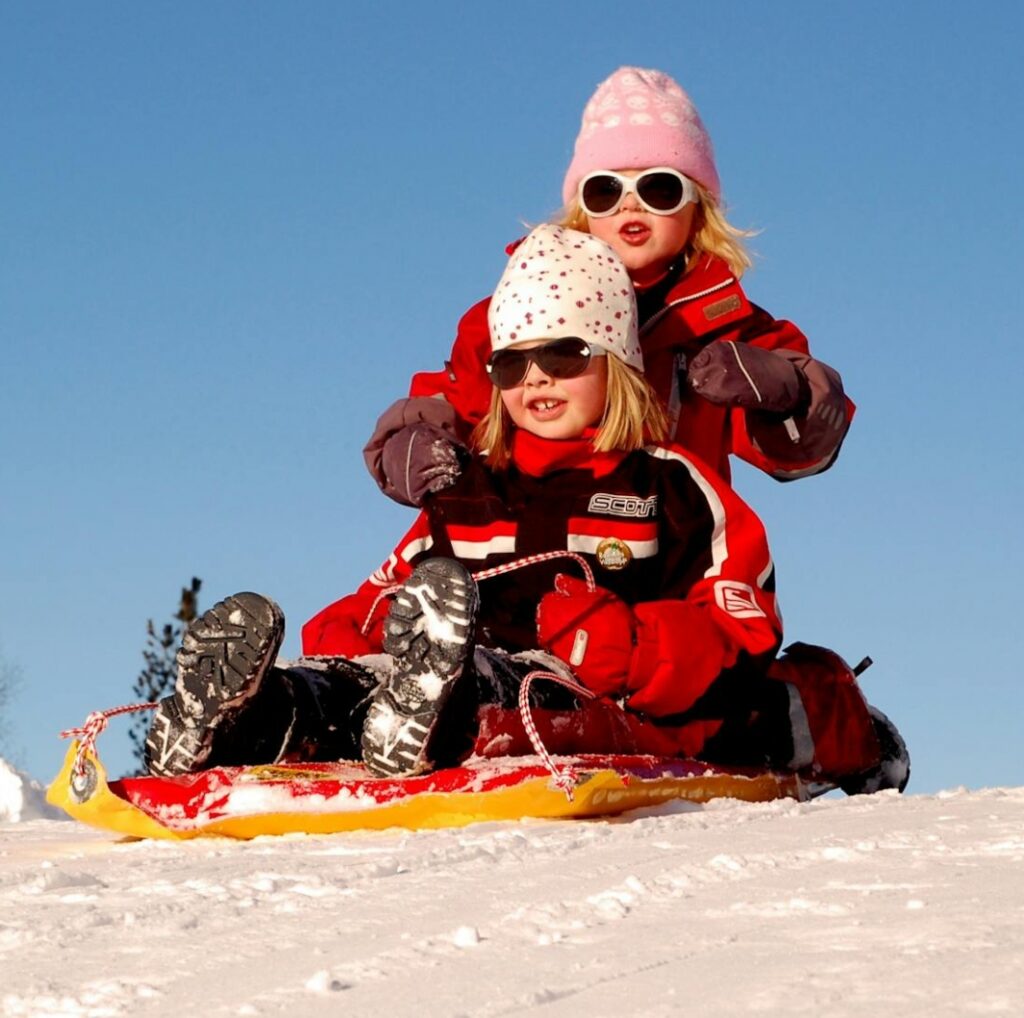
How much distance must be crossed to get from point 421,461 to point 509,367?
37 centimetres

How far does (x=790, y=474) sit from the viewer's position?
5023 mm

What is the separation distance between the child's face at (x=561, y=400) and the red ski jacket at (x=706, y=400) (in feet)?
1.42

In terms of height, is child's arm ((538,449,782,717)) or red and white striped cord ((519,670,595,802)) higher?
child's arm ((538,449,782,717))

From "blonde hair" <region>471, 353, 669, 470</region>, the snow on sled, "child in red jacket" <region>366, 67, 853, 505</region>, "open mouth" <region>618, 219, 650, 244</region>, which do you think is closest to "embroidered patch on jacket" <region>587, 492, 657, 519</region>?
"blonde hair" <region>471, 353, 669, 470</region>

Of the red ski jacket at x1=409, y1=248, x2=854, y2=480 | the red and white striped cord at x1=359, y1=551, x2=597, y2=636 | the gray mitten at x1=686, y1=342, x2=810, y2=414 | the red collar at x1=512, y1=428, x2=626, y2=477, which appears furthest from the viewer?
the red ski jacket at x1=409, y1=248, x2=854, y2=480

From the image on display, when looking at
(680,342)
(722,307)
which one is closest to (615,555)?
(680,342)

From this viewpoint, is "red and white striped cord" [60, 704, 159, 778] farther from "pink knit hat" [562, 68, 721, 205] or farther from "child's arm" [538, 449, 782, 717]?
"pink knit hat" [562, 68, 721, 205]

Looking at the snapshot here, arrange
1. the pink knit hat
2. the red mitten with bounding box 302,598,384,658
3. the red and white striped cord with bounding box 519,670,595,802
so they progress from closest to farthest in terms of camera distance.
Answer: the red and white striped cord with bounding box 519,670,595,802, the red mitten with bounding box 302,598,384,658, the pink knit hat

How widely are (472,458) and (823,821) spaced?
1.55 m

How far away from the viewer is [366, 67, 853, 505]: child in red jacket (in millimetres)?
4641

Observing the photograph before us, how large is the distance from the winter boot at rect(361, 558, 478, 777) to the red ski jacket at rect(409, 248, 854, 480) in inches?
54.1

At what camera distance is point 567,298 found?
4371mm

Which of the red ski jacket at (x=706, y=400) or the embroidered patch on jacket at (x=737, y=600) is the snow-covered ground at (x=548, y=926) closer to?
the embroidered patch on jacket at (x=737, y=600)

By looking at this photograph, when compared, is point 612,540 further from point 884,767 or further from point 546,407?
point 884,767
